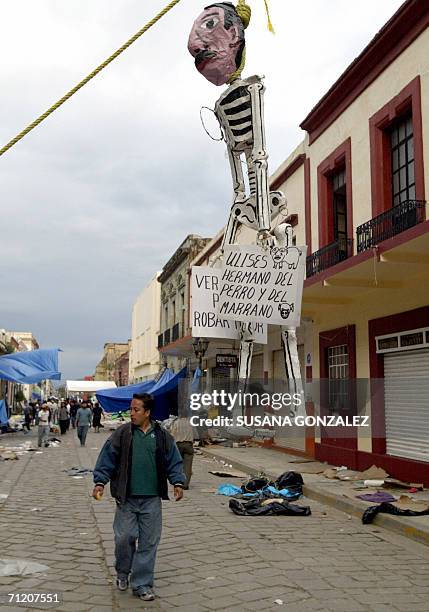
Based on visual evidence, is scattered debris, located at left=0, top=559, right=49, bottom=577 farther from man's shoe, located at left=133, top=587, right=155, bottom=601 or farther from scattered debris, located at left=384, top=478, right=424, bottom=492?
scattered debris, located at left=384, top=478, right=424, bottom=492

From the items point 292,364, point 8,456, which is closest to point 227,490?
point 292,364

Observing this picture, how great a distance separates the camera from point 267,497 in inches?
422

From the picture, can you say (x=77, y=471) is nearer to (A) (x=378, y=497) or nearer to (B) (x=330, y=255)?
(A) (x=378, y=497)

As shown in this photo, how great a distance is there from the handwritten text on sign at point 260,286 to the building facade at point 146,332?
112 ft

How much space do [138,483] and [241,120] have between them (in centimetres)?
428

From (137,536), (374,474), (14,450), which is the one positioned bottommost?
(14,450)

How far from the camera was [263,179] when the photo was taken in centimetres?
736

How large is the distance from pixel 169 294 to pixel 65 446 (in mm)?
15698

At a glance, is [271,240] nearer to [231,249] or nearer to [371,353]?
[231,249]

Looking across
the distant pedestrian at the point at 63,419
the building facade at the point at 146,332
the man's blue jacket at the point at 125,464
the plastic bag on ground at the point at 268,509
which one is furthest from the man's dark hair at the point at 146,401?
the building facade at the point at 146,332

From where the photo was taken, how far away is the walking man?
221 inches

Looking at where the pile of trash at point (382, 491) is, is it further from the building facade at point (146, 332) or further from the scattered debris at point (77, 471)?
the building facade at point (146, 332)

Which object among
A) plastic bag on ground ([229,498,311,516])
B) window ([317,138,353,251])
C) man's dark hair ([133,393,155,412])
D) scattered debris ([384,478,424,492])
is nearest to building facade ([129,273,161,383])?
window ([317,138,353,251])

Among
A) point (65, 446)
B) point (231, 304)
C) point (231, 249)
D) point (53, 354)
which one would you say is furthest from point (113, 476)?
point (53, 354)
